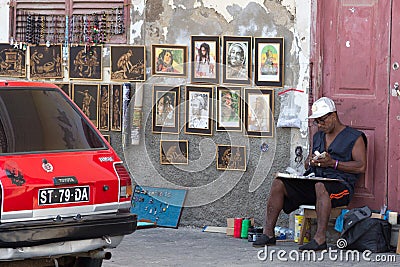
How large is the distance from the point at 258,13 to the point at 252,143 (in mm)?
1277

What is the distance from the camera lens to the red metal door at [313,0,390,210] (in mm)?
8773

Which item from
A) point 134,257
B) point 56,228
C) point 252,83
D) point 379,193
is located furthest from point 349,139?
point 56,228

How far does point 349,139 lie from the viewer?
8625 millimetres

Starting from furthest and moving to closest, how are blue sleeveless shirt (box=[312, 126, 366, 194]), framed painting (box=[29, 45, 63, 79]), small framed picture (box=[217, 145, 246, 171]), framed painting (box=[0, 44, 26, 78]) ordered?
framed painting (box=[0, 44, 26, 78]) → framed painting (box=[29, 45, 63, 79]) → small framed picture (box=[217, 145, 246, 171]) → blue sleeveless shirt (box=[312, 126, 366, 194])

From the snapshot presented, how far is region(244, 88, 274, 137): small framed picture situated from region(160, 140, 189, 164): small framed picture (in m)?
0.72

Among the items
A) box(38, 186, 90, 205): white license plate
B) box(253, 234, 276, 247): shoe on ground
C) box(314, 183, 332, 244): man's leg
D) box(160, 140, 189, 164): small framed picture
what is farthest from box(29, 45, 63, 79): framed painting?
box(38, 186, 90, 205): white license plate

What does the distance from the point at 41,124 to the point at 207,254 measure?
226cm

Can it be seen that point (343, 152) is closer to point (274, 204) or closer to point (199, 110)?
point (274, 204)

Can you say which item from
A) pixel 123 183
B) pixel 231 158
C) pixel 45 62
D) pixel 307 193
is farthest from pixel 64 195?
pixel 45 62

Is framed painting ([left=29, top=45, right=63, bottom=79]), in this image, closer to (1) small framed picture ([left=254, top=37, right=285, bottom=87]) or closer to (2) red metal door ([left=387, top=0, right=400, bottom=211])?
(1) small framed picture ([left=254, top=37, right=285, bottom=87])

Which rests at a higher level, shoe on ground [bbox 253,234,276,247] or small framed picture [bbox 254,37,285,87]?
small framed picture [bbox 254,37,285,87]

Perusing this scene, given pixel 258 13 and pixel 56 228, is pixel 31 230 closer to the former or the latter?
pixel 56 228

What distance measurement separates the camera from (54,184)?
21.1ft

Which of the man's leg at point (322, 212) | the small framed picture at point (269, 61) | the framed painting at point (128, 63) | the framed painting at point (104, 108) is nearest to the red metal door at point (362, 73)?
the small framed picture at point (269, 61)
